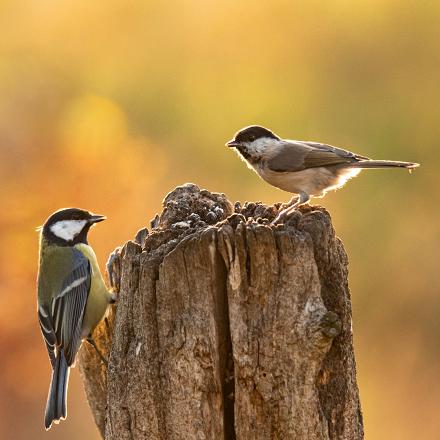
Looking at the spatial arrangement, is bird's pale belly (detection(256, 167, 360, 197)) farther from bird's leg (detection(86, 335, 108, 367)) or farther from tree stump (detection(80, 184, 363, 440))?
tree stump (detection(80, 184, 363, 440))

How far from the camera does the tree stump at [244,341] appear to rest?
11.4 ft

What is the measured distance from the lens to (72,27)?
40.1 feet

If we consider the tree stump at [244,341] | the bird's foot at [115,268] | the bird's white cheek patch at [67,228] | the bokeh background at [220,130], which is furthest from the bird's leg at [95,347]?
the bokeh background at [220,130]

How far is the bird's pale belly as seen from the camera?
580cm

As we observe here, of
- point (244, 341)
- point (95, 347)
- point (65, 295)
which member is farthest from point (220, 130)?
point (244, 341)

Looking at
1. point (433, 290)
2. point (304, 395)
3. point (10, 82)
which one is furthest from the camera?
point (10, 82)

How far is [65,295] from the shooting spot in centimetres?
532

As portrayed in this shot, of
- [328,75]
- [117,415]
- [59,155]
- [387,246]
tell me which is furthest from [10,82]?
[117,415]

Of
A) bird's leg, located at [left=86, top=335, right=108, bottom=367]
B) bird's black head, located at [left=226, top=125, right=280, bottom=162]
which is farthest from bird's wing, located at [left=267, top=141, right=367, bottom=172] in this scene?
bird's leg, located at [left=86, top=335, right=108, bottom=367]

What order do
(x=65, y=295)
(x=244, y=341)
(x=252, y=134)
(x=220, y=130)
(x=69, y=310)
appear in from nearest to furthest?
(x=244, y=341) → (x=69, y=310) → (x=65, y=295) → (x=252, y=134) → (x=220, y=130)

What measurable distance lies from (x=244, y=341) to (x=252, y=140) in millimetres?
2717

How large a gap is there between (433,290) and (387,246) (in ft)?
2.55

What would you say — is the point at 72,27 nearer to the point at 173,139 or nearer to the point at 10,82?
the point at 10,82

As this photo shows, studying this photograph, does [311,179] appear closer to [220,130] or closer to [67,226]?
[67,226]
